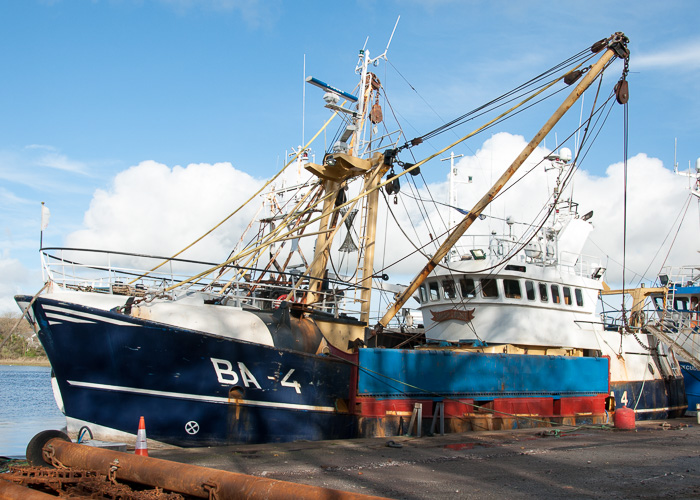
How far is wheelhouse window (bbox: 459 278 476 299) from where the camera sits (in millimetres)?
16844

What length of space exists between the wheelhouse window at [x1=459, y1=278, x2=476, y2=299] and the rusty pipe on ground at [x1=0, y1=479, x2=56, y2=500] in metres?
13.1

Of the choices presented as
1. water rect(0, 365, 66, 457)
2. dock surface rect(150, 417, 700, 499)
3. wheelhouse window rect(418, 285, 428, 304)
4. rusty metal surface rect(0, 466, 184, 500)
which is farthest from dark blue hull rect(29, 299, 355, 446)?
wheelhouse window rect(418, 285, 428, 304)

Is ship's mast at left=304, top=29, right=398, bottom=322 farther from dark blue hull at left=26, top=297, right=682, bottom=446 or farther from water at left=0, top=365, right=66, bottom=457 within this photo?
water at left=0, top=365, right=66, bottom=457

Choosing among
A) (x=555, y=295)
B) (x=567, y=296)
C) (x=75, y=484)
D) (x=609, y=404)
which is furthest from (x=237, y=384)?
(x=609, y=404)

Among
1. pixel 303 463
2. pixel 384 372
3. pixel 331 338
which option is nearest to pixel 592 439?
pixel 384 372

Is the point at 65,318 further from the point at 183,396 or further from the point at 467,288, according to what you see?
the point at 467,288

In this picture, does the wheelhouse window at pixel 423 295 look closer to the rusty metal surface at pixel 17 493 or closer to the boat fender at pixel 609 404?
the boat fender at pixel 609 404

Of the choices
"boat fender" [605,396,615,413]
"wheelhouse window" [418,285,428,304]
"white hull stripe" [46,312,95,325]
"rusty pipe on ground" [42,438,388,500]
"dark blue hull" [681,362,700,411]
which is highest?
"wheelhouse window" [418,285,428,304]

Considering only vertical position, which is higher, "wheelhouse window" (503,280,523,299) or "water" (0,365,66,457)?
"wheelhouse window" (503,280,523,299)

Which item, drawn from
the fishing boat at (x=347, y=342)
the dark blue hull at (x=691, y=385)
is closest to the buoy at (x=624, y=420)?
the fishing boat at (x=347, y=342)

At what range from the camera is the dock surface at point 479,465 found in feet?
22.7

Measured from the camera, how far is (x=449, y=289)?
17328 millimetres

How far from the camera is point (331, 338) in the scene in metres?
12.6

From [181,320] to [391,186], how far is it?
25.5ft
